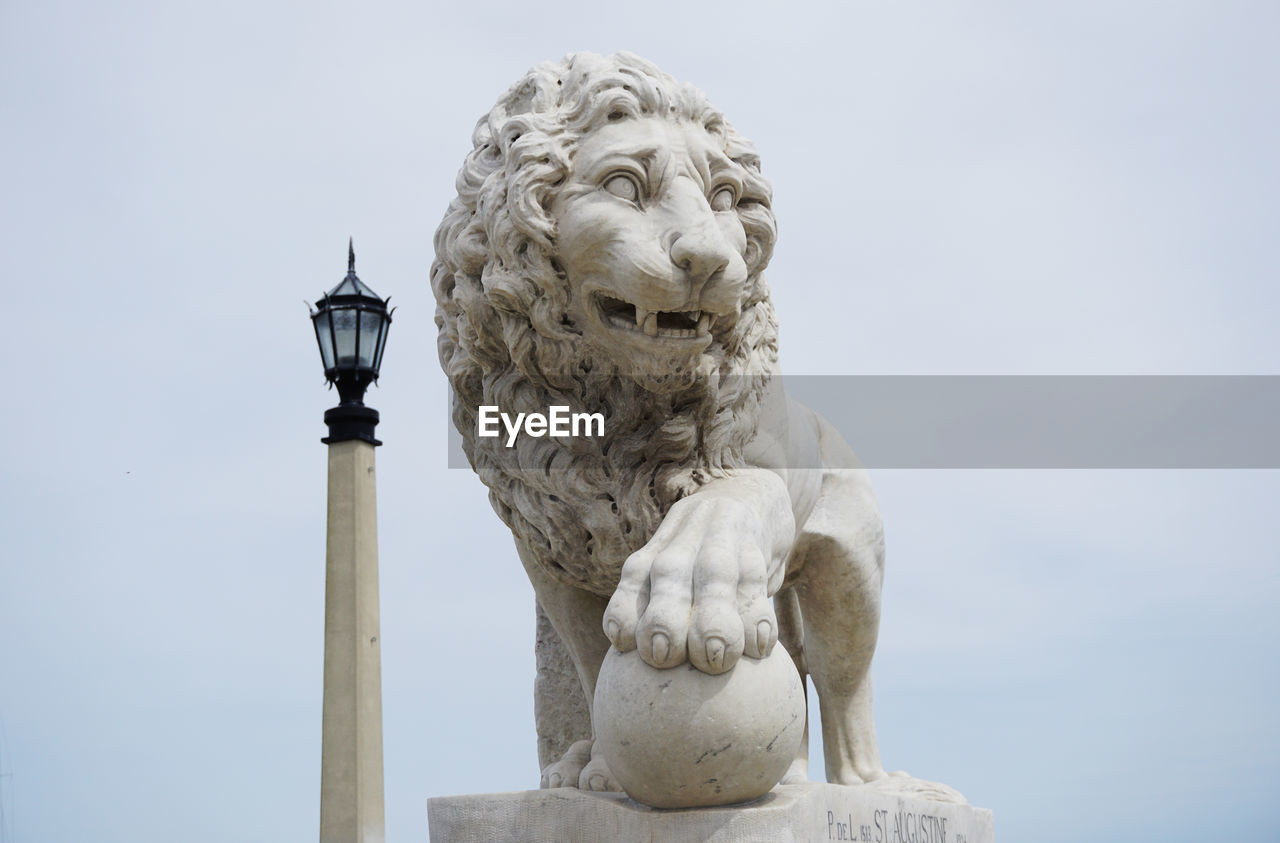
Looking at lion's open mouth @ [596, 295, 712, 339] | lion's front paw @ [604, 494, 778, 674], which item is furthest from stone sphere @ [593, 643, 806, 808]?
lion's open mouth @ [596, 295, 712, 339]

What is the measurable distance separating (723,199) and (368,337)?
3.25 metres

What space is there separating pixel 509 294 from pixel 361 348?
3.09m

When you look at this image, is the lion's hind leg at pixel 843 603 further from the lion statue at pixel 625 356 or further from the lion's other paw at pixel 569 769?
the lion's other paw at pixel 569 769

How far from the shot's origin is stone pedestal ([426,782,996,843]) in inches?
128

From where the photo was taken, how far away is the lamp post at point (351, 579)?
21.0ft

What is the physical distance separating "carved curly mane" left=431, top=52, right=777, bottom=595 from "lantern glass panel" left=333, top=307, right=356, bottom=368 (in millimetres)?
2675

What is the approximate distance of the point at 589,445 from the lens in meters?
3.82

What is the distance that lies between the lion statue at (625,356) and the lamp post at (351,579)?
256 centimetres

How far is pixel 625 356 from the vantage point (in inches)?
143

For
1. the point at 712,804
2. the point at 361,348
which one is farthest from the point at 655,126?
the point at 361,348

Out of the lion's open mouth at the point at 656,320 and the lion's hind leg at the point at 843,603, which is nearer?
the lion's open mouth at the point at 656,320

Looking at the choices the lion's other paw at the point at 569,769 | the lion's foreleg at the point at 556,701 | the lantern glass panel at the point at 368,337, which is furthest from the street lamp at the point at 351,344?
the lion's other paw at the point at 569,769

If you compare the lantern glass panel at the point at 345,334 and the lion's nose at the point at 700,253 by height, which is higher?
the lantern glass panel at the point at 345,334

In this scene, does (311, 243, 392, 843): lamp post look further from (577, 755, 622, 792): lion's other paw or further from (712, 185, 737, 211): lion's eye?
(712, 185, 737, 211): lion's eye
